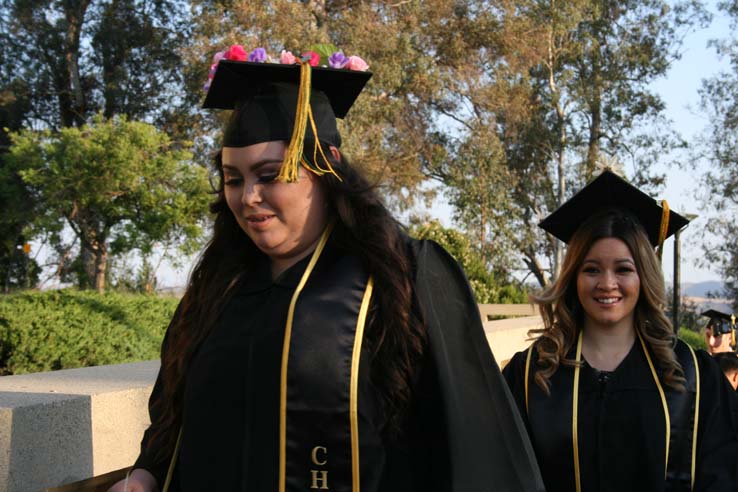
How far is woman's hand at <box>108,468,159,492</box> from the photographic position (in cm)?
219

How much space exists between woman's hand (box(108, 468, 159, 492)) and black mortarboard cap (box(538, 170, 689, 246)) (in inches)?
82.7

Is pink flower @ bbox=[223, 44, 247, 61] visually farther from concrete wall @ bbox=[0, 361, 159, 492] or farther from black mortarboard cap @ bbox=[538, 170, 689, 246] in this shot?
black mortarboard cap @ bbox=[538, 170, 689, 246]

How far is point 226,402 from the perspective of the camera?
207 centimetres

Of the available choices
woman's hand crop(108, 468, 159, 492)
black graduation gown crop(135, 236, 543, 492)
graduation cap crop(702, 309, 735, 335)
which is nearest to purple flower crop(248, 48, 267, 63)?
black graduation gown crop(135, 236, 543, 492)

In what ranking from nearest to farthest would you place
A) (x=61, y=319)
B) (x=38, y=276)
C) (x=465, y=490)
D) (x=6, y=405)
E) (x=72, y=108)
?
(x=465, y=490) < (x=6, y=405) < (x=61, y=319) < (x=38, y=276) < (x=72, y=108)

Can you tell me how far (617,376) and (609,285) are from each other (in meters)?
0.36

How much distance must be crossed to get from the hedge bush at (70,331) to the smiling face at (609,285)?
202 inches

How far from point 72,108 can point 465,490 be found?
27.7 metres

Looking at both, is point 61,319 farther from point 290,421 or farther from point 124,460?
point 290,421

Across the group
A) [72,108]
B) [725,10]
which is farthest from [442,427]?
[725,10]

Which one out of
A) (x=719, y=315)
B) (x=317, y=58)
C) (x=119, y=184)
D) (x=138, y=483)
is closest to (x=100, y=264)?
(x=119, y=184)

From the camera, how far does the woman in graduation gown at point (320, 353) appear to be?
1916 millimetres

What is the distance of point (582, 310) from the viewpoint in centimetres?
352

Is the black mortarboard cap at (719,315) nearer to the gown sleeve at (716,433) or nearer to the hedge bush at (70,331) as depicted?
the gown sleeve at (716,433)
